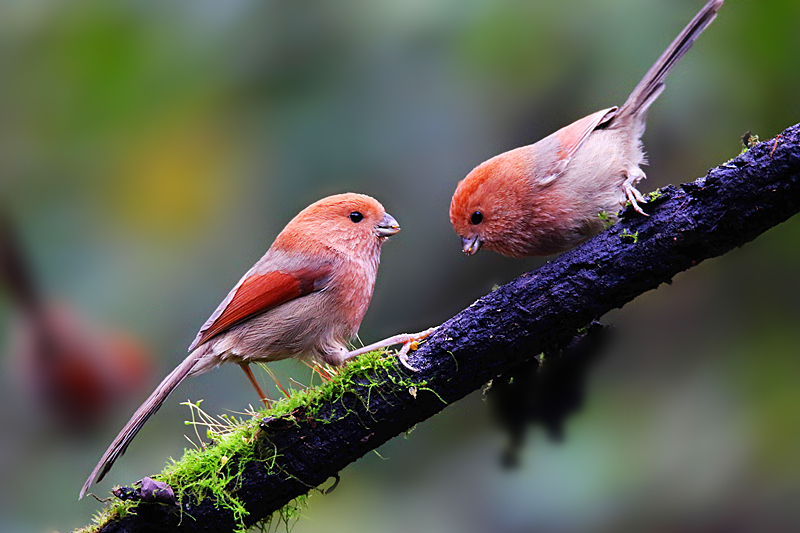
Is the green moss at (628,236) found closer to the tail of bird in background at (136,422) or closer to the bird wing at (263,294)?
the bird wing at (263,294)

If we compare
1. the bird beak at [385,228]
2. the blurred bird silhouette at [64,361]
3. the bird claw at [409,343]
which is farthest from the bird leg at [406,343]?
the blurred bird silhouette at [64,361]

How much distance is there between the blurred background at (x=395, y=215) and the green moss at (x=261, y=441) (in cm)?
88

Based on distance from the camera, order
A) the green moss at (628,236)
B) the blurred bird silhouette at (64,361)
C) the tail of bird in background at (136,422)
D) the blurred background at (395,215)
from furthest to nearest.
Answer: the blurred bird silhouette at (64,361) < the blurred background at (395,215) < the tail of bird in background at (136,422) < the green moss at (628,236)

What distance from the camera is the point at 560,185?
2.56 metres

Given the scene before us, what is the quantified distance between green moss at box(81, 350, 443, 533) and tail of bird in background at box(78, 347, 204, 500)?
0.13m

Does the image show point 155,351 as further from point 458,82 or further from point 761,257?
point 761,257

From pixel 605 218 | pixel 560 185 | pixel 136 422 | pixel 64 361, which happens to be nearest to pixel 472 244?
pixel 560 185

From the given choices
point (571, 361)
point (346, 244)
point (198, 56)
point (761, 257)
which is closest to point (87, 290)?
point (198, 56)

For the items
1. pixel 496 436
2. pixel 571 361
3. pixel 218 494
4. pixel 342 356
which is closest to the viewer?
pixel 218 494

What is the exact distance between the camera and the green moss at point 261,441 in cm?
231

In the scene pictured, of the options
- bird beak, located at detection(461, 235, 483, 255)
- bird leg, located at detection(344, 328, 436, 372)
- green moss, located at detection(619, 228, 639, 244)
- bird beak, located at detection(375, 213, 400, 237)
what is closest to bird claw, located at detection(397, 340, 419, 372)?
bird leg, located at detection(344, 328, 436, 372)

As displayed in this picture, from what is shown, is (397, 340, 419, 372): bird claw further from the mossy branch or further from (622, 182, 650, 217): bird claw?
(622, 182, 650, 217): bird claw

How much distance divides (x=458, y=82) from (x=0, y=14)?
2.56 metres

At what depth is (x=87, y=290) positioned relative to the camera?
373 centimetres
